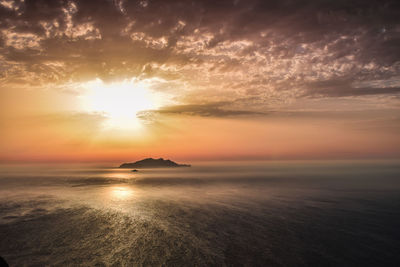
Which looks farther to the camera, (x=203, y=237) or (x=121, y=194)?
(x=121, y=194)

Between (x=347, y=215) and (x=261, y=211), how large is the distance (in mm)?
11408

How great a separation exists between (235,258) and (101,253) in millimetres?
10946

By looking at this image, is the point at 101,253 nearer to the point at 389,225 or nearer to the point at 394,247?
the point at 394,247

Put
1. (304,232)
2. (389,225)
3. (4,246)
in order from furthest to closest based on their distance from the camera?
(389,225) → (304,232) → (4,246)

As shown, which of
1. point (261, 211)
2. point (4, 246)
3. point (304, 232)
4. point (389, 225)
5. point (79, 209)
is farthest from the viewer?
point (79, 209)

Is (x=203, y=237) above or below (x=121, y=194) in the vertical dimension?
below

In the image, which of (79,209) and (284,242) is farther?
(79,209)

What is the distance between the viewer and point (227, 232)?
24000 millimetres

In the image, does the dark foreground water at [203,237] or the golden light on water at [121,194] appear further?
the golden light on water at [121,194]

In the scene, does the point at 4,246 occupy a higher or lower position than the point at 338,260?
higher

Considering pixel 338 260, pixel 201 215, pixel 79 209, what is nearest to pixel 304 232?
pixel 338 260

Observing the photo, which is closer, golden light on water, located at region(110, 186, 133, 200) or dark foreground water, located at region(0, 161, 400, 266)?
dark foreground water, located at region(0, 161, 400, 266)

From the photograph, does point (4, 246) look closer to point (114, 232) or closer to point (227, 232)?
point (114, 232)

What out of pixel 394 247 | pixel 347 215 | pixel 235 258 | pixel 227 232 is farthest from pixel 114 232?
pixel 347 215
